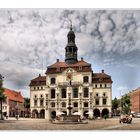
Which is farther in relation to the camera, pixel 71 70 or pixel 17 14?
pixel 71 70

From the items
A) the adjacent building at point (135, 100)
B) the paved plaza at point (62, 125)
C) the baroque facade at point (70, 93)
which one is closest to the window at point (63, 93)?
the baroque facade at point (70, 93)

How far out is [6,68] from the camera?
1399 centimetres

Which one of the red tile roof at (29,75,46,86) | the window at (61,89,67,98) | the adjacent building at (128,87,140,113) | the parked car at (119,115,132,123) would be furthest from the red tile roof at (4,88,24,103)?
the adjacent building at (128,87,140,113)

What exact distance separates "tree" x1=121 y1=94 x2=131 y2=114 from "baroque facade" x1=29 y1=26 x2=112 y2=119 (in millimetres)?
372

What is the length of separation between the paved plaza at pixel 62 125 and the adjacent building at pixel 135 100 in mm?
431

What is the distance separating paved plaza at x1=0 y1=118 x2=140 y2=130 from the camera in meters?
13.7

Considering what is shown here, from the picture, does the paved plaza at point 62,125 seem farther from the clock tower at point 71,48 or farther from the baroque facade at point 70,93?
the clock tower at point 71,48

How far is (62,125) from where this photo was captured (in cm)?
1405

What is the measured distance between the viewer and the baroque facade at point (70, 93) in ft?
47.2

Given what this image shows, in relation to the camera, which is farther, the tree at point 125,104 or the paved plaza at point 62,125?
the tree at point 125,104

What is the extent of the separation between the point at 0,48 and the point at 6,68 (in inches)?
23.0
